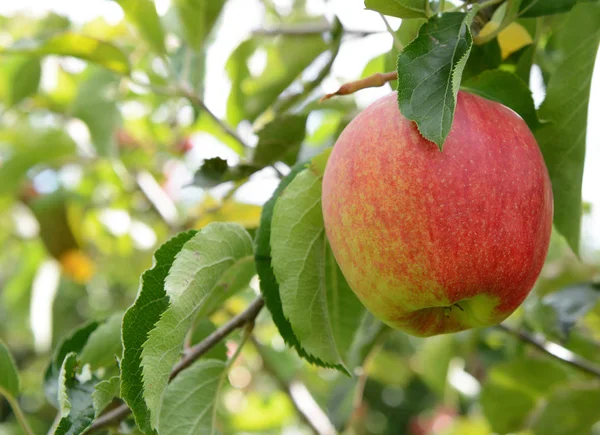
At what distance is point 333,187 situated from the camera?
2.66ft

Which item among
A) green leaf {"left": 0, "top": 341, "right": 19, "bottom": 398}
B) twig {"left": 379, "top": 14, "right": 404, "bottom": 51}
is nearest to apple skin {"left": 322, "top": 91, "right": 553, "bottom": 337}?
twig {"left": 379, "top": 14, "right": 404, "bottom": 51}

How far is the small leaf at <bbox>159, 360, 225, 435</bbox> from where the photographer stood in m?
0.92

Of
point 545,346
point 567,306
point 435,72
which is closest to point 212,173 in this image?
point 435,72

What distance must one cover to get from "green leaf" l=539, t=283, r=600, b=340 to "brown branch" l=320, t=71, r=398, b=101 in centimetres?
66

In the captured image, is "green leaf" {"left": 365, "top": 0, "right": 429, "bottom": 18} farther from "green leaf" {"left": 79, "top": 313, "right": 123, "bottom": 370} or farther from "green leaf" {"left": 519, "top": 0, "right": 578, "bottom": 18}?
"green leaf" {"left": 79, "top": 313, "right": 123, "bottom": 370}

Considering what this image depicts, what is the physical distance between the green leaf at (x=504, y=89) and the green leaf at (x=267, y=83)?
0.65 metres

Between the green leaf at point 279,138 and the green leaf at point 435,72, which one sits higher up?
the green leaf at point 435,72

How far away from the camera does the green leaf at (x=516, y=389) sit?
1694 millimetres

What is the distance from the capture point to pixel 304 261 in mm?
894

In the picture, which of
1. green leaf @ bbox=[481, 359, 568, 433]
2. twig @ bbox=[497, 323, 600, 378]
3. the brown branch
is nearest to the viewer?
the brown branch

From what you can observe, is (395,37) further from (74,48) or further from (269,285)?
(74,48)

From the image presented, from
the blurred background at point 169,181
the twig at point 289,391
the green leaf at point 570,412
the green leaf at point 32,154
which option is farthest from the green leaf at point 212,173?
the green leaf at point 32,154

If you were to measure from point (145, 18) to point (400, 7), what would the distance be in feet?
2.60

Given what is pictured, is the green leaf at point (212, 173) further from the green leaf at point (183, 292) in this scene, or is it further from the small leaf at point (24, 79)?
the small leaf at point (24, 79)
